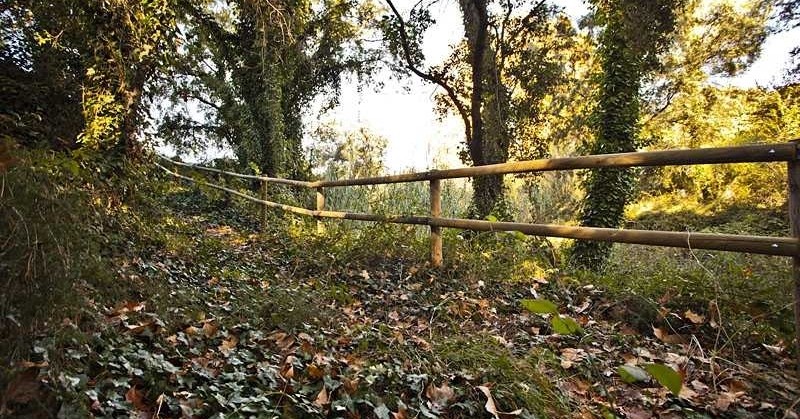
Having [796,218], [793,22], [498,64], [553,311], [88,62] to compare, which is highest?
[793,22]

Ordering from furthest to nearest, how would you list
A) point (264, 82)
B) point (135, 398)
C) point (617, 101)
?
1. point (264, 82)
2. point (617, 101)
3. point (135, 398)

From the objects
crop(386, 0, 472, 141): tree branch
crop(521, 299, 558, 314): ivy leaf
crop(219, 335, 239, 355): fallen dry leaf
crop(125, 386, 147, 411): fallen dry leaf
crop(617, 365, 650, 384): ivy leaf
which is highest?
crop(386, 0, 472, 141): tree branch

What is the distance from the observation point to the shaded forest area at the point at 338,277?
1.73m

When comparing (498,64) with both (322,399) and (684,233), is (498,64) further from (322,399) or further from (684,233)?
(322,399)

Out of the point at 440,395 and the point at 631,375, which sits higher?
the point at 631,375

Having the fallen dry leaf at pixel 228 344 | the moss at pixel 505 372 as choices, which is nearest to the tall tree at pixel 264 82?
the fallen dry leaf at pixel 228 344

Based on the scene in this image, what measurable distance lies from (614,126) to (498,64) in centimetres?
326

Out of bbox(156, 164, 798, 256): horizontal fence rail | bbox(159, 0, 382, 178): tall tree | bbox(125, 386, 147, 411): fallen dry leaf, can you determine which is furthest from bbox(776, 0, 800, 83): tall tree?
bbox(125, 386, 147, 411): fallen dry leaf

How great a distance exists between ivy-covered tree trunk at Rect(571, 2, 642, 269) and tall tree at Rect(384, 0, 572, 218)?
2048mm

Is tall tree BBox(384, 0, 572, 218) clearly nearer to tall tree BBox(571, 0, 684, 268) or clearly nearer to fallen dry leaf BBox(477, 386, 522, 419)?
tall tree BBox(571, 0, 684, 268)

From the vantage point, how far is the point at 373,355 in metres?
2.50

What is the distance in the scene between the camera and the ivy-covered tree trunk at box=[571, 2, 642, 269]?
316 inches

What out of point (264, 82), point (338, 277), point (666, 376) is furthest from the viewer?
point (264, 82)

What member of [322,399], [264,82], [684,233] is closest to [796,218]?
[684,233]
